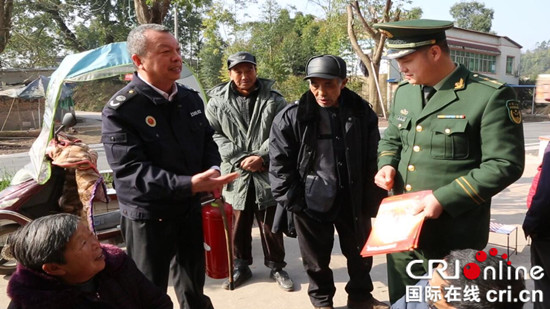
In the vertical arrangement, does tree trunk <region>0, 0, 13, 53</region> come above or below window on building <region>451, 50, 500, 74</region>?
above

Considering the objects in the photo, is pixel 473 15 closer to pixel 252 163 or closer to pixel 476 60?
pixel 476 60

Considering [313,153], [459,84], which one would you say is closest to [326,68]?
[313,153]

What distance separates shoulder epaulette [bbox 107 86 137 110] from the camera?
2.25 metres

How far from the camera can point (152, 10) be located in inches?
231

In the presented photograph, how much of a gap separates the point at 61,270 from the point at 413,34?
184 centimetres

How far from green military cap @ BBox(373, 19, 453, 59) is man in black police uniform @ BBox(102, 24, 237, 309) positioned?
1042 millimetres

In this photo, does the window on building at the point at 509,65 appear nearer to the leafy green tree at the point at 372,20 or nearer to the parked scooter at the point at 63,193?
the leafy green tree at the point at 372,20

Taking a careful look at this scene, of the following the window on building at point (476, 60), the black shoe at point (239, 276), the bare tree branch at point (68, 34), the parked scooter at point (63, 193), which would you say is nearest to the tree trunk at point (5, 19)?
the parked scooter at point (63, 193)

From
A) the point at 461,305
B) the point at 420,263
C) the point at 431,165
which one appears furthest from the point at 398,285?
the point at 461,305

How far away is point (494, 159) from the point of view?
193cm

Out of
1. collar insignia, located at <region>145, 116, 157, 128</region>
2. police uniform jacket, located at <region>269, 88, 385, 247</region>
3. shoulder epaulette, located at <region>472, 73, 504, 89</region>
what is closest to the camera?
shoulder epaulette, located at <region>472, 73, 504, 89</region>

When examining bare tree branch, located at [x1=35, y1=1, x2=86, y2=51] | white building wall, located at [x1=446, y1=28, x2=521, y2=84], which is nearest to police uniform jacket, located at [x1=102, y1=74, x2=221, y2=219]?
bare tree branch, located at [x1=35, y1=1, x2=86, y2=51]

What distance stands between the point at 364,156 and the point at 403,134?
70 cm

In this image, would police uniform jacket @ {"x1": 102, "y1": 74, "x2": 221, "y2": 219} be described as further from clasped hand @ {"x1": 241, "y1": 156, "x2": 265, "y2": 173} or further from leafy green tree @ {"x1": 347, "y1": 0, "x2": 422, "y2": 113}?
leafy green tree @ {"x1": 347, "y1": 0, "x2": 422, "y2": 113}
